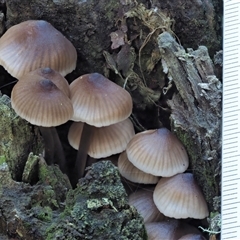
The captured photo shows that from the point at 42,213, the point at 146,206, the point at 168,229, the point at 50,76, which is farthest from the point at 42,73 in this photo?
the point at 168,229

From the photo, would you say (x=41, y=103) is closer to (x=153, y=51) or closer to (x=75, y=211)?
(x=75, y=211)

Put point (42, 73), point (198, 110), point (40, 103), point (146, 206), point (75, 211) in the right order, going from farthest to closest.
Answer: point (146, 206) → point (198, 110) → point (42, 73) → point (40, 103) → point (75, 211)

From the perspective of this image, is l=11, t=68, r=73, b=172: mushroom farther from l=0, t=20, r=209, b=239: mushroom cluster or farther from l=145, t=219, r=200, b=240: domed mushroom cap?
l=145, t=219, r=200, b=240: domed mushroom cap

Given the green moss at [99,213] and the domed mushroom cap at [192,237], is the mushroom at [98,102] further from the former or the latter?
the domed mushroom cap at [192,237]

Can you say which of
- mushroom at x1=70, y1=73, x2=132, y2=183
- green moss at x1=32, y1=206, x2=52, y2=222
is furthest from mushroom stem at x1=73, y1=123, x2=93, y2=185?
green moss at x1=32, y1=206, x2=52, y2=222

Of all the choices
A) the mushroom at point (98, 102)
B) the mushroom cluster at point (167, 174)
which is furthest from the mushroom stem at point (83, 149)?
the mushroom cluster at point (167, 174)
